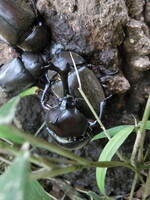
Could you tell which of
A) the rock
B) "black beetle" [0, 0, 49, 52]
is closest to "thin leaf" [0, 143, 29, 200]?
the rock

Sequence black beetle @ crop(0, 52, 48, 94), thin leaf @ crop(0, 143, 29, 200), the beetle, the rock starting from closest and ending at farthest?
thin leaf @ crop(0, 143, 29, 200)
the rock
the beetle
black beetle @ crop(0, 52, 48, 94)

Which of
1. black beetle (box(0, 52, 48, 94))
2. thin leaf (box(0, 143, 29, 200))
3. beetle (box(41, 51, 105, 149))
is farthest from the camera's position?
black beetle (box(0, 52, 48, 94))

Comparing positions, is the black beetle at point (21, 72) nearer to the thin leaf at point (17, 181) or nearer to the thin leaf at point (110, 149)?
the thin leaf at point (110, 149)

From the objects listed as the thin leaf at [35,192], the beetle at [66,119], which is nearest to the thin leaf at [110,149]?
the thin leaf at [35,192]

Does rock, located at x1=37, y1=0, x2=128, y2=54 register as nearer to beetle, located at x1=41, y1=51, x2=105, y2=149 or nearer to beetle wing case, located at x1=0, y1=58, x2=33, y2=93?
beetle, located at x1=41, y1=51, x2=105, y2=149

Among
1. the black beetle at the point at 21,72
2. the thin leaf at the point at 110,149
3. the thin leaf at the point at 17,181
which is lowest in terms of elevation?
the thin leaf at the point at 110,149
